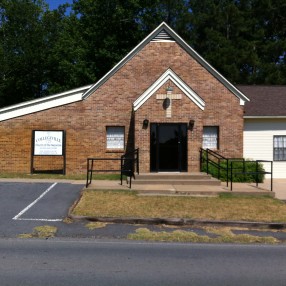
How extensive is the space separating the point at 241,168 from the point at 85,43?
930 inches

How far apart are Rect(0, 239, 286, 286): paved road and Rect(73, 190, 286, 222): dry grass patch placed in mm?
2296

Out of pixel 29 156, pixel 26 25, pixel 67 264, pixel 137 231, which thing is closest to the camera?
pixel 67 264

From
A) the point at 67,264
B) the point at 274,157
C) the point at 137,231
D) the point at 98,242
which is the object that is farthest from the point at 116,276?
the point at 274,157

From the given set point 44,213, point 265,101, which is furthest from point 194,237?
point 265,101

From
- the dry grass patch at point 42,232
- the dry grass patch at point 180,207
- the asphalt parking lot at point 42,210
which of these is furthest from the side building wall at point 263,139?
the dry grass patch at point 42,232

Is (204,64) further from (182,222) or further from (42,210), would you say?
(42,210)

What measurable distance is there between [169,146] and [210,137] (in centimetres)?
313

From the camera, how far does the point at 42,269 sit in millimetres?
6082

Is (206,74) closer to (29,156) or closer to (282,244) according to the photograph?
(29,156)

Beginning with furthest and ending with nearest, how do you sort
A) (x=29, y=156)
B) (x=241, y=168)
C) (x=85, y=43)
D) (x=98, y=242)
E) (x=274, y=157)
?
(x=85, y=43), (x=274, y=157), (x=29, y=156), (x=241, y=168), (x=98, y=242)

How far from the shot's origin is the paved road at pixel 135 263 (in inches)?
223

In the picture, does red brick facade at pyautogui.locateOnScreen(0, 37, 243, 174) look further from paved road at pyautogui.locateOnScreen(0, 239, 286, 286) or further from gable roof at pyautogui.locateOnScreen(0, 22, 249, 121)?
paved road at pyautogui.locateOnScreen(0, 239, 286, 286)

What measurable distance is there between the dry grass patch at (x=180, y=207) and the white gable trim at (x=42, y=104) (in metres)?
7.30

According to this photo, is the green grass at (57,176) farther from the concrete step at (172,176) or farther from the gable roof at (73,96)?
the gable roof at (73,96)
